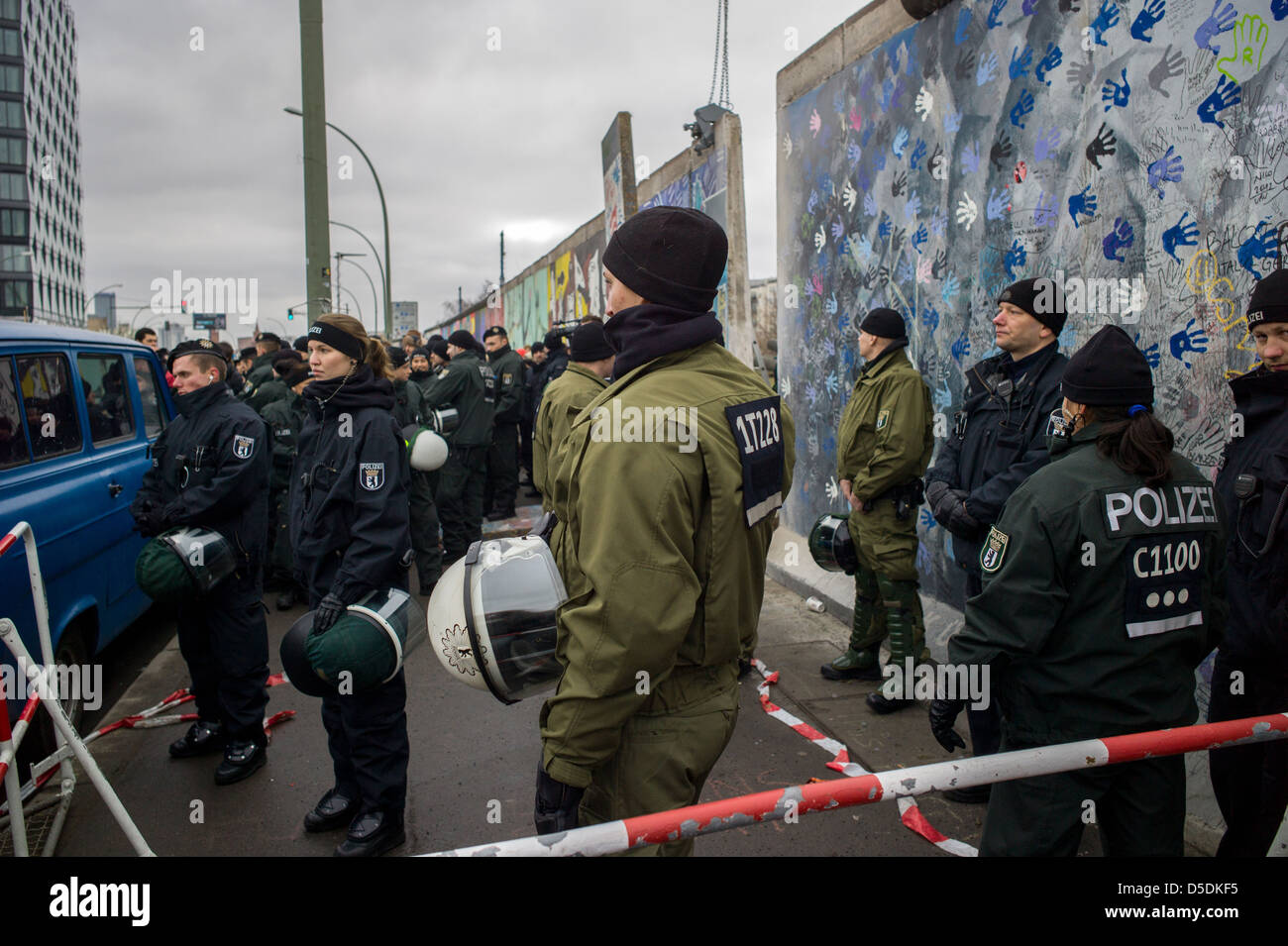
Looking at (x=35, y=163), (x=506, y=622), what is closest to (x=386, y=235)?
(x=506, y=622)

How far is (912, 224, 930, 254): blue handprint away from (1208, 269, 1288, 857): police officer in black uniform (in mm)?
2952

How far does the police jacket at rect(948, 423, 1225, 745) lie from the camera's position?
2.13m

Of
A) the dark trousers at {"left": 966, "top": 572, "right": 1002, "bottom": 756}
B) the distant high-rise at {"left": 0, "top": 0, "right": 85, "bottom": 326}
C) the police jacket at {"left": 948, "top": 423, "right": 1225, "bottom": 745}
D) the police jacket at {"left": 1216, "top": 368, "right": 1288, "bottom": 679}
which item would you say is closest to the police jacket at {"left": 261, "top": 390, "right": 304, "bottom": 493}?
the dark trousers at {"left": 966, "top": 572, "right": 1002, "bottom": 756}

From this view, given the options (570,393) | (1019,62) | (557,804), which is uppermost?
(1019,62)

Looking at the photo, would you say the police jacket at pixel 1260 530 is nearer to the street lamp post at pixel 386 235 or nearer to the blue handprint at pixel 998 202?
the blue handprint at pixel 998 202

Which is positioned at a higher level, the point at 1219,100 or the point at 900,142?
the point at 900,142

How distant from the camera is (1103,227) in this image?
3975 mm

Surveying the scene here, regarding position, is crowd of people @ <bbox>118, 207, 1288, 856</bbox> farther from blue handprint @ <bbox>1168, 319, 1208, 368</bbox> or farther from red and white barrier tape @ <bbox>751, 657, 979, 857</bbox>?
blue handprint @ <bbox>1168, 319, 1208, 368</bbox>

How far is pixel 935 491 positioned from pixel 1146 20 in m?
2.30

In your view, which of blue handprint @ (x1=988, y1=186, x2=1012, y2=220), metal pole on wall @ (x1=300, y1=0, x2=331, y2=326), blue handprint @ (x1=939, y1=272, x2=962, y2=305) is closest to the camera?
blue handprint @ (x1=988, y1=186, x2=1012, y2=220)

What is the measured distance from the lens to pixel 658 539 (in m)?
1.64

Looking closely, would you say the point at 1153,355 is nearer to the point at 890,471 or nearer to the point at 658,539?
the point at 890,471

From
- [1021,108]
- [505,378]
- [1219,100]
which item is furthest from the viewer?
[505,378]
